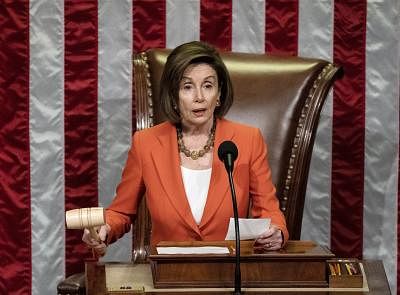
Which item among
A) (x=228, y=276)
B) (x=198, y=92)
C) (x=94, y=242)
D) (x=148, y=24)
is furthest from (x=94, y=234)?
(x=148, y=24)

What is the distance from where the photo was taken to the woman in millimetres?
2580

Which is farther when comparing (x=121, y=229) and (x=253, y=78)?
(x=253, y=78)

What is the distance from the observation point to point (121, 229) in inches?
104

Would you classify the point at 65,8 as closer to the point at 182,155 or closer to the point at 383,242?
the point at 182,155

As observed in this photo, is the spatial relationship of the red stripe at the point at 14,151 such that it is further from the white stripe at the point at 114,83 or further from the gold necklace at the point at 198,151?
the gold necklace at the point at 198,151

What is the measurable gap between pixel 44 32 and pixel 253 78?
3.02 feet

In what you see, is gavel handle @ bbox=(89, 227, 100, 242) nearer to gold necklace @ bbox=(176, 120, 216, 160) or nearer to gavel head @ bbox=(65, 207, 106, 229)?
gavel head @ bbox=(65, 207, 106, 229)

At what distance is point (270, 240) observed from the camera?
232 cm

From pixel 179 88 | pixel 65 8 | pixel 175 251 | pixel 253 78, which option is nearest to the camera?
pixel 175 251

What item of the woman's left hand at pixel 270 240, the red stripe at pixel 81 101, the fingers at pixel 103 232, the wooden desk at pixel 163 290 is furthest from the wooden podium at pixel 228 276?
the red stripe at pixel 81 101

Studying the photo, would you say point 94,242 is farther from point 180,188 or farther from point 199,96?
point 199,96

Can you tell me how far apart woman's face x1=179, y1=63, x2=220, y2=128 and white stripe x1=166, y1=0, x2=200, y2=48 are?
1.00 metres

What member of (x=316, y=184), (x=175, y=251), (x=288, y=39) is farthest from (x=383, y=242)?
(x=175, y=251)

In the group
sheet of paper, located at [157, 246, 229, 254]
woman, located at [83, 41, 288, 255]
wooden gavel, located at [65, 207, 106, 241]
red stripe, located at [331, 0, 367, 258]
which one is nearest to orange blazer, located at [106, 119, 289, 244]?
woman, located at [83, 41, 288, 255]
